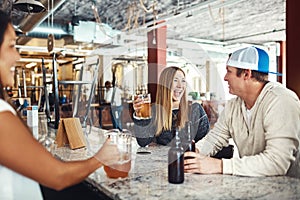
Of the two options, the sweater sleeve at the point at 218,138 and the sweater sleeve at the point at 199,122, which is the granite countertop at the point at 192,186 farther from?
the sweater sleeve at the point at 199,122

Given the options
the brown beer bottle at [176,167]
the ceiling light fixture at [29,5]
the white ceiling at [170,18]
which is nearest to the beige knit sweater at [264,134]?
the brown beer bottle at [176,167]

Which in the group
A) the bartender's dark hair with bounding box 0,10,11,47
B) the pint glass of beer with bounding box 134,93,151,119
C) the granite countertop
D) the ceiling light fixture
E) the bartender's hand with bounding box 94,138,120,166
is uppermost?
the ceiling light fixture

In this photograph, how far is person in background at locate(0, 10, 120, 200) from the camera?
77cm

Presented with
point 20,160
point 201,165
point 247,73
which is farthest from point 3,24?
point 247,73

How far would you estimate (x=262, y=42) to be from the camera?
10117 millimetres

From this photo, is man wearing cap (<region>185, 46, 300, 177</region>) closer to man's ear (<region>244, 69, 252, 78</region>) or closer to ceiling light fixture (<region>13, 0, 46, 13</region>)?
man's ear (<region>244, 69, 252, 78</region>)

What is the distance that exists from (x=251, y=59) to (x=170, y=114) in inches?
33.4

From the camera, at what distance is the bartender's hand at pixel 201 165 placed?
1229mm

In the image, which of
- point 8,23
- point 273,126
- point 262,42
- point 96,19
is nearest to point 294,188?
point 273,126

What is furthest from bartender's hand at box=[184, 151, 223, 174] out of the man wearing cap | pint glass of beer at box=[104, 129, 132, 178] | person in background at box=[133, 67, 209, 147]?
person in background at box=[133, 67, 209, 147]

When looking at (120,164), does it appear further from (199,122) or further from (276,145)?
(199,122)

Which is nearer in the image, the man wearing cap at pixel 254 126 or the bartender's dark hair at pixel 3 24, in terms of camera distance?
the bartender's dark hair at pixel 3 24

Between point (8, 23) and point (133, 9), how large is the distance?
17.9 ft

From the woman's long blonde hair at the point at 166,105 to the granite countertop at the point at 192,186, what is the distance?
750 millimetres
